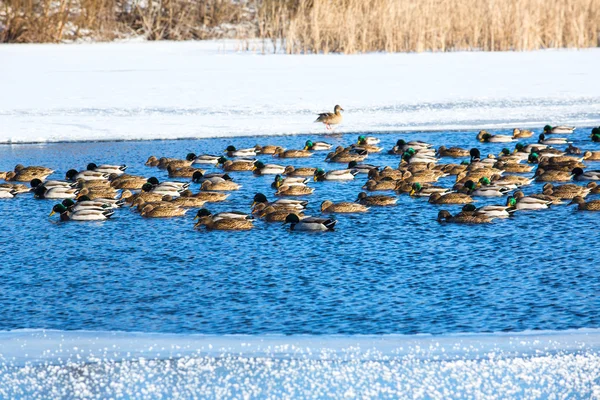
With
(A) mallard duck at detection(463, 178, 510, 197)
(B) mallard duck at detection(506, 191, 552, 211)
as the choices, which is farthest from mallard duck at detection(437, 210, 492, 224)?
(A) mallard duck at detection(463, 178, 510, 197)

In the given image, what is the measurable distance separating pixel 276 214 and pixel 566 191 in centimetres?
382

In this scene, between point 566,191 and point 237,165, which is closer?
point 566,191

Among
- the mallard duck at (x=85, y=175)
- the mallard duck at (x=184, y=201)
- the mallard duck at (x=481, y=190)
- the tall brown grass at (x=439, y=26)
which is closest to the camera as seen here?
the mallard duck at (x=184, y=201)

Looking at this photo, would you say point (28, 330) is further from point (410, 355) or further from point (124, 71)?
point (124, 71)

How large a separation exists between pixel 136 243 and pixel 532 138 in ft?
31.8

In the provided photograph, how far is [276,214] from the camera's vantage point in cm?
1228

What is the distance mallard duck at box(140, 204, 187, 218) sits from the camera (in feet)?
41.7

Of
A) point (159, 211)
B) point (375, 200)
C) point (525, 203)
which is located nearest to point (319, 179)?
point (375, 200)

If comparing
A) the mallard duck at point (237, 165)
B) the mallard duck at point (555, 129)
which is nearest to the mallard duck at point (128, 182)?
the mallard duck at point (237, 165)

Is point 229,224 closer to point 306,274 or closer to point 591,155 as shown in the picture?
point 306,274

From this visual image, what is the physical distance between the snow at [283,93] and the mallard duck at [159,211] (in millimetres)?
6234

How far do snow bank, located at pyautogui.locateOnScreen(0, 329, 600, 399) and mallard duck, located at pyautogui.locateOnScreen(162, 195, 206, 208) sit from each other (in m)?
5.77

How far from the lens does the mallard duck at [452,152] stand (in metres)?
16.6

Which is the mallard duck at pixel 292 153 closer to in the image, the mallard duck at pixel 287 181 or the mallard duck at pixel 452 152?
the mallard duck at pixel 452 152
